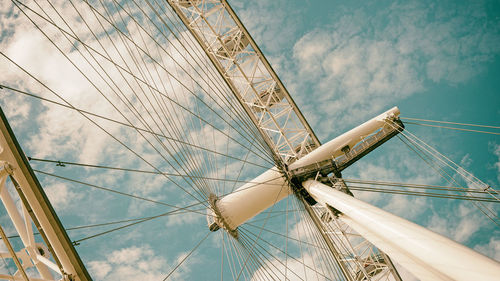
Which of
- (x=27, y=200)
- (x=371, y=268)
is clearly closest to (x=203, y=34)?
(x=27, y=200)

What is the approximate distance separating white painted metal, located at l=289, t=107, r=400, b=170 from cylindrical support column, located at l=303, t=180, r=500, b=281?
515 centimetres

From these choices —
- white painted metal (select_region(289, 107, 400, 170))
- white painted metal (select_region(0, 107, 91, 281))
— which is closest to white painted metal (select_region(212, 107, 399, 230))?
white painted metal (select_region(289, 107, 400, 170))

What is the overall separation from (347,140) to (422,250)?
27.4 ft

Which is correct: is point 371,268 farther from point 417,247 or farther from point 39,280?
point 39,280

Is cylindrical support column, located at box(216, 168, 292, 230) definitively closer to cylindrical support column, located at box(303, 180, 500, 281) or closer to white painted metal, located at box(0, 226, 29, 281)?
cylindrical support column, located at box(303, 180, 500, 281)

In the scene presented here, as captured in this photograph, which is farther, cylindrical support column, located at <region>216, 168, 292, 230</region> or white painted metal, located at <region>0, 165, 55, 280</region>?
cylindrical support column, located at <region>216, 168, 292, 230</region>

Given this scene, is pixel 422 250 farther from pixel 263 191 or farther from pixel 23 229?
pixel 263 191

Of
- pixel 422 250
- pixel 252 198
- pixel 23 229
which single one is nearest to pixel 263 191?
pixel 252 198

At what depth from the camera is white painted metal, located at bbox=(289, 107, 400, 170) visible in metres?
11.9

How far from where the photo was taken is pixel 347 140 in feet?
40.0

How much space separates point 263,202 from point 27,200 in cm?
833

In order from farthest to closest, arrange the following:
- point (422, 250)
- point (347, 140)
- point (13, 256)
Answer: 1. point (347, 140)
2. point (422, 250)
3. point (13, 256)

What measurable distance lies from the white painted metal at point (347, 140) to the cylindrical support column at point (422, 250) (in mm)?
Result: 5147

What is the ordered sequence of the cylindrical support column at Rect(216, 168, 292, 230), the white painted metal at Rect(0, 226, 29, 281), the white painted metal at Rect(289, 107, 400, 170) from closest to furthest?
the white painted metal at Rect(0, 226, 29, 281)
the cylindrical support column at Rect(216, 168, 292, 230)
the white painted metal at Rect(289, 107, 400, 170)
